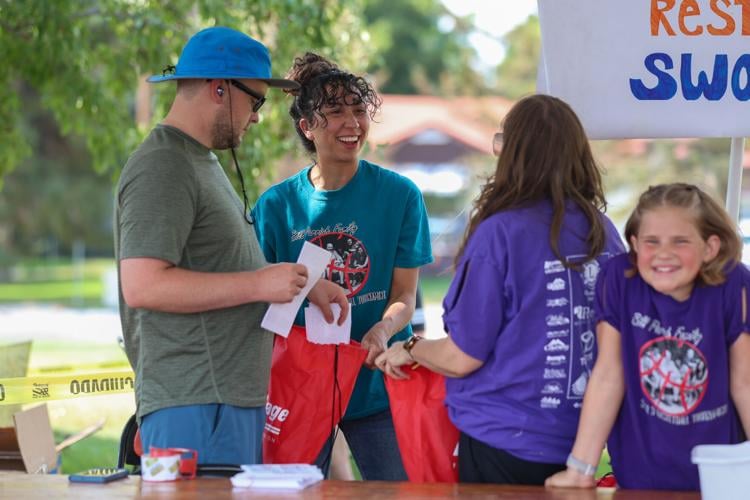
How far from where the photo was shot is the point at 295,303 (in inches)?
124

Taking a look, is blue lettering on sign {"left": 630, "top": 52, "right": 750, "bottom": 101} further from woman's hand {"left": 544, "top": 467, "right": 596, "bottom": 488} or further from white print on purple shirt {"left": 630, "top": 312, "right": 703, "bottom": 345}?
woman's hand {"left": 544, "top": 467, "right": 596, "bottom": 488}

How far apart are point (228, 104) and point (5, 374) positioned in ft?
10.1

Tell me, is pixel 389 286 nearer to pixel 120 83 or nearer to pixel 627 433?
pixel 627 433

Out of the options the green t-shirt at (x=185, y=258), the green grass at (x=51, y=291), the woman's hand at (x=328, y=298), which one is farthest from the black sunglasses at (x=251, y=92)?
the green grass at (x=51, y=291)

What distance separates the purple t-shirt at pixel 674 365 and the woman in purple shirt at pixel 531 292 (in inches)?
4.5

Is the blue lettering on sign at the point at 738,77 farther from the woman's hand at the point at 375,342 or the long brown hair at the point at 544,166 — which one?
the woman's hand at the point at 375,342

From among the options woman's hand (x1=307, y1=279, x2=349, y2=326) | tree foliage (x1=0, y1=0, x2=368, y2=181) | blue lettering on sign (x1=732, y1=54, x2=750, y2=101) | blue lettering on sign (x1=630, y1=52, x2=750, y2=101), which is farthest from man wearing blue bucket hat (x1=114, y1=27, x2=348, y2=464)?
tree foliage (x1=0, y1=0, x2=368, y2=181)

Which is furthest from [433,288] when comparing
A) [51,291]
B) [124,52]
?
[124,52]

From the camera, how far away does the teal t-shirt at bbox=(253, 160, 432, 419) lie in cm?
365

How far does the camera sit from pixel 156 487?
110 inches

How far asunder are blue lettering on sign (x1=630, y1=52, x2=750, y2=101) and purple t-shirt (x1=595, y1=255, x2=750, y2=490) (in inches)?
41.4

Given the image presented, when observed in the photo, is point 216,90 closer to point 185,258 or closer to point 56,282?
point 185,258

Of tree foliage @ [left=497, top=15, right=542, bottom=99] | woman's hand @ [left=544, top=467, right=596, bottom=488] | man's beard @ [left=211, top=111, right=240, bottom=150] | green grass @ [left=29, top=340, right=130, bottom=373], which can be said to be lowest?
green grass @ [left=29, top=340, right=130, bottom=373]

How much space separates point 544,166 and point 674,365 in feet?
1.85
